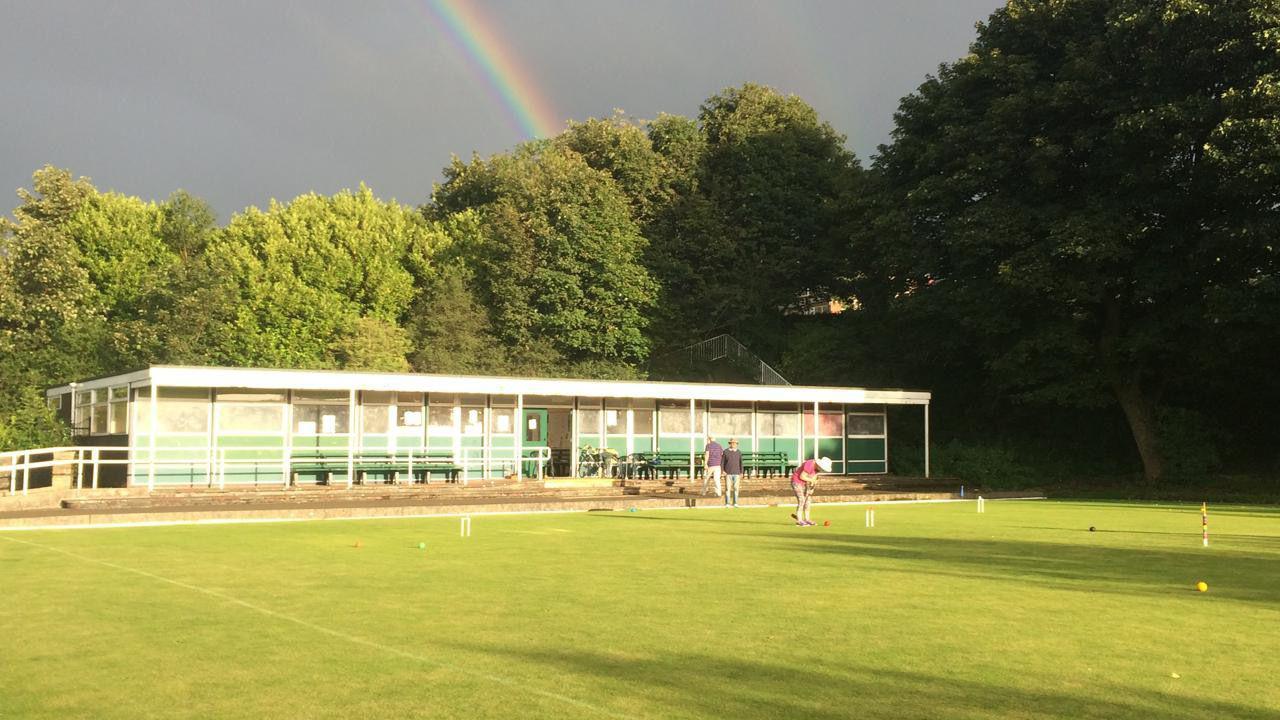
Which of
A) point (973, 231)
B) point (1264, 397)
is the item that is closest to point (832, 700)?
point (973, 231)

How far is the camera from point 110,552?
53.8 ft

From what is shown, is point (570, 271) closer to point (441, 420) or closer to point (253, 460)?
point (441, 420)

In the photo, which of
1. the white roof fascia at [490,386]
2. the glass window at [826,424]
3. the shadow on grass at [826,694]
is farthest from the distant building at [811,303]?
the shadow on grass at [826,694]

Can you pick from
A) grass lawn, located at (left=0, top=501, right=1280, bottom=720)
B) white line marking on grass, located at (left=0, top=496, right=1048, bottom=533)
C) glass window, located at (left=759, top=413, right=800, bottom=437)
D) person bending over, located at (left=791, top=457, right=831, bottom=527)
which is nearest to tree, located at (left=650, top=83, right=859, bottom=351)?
glass window, located at (left=759, top=413, right=800, bottom=437)

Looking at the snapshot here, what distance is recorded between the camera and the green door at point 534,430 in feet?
122

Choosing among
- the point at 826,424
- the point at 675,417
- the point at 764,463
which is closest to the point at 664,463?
the point at 675,417

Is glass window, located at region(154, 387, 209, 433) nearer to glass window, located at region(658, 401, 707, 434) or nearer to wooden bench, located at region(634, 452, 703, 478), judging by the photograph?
wooden bench, located at region(634, 452, 703, 478)

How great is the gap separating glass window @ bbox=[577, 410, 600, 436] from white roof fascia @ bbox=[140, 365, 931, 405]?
1.62 m

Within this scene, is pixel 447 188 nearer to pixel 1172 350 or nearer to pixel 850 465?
pixel 850 465

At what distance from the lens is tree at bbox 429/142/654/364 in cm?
5328

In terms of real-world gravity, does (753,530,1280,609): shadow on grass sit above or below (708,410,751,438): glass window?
below

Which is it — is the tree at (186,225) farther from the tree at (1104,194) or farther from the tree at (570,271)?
the tree at (1104,194)

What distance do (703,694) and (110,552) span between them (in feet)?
38.6

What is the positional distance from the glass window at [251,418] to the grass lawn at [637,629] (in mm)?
13430
